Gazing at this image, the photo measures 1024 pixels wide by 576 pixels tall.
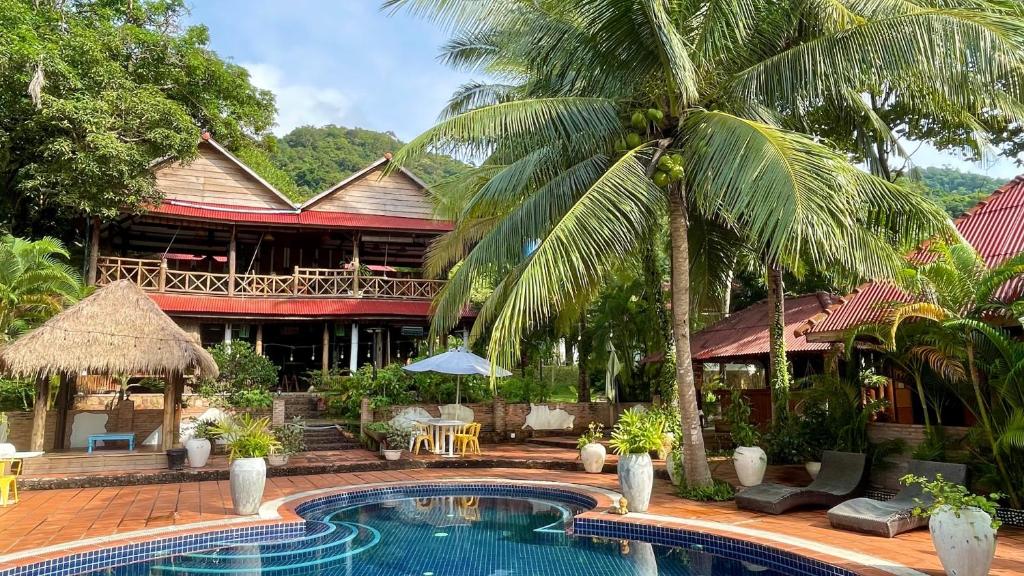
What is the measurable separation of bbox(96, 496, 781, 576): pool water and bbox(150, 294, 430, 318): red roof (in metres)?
9.92

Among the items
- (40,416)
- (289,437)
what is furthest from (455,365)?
(40,416)

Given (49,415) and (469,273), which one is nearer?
(469,273)

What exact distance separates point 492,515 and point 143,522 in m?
3.92

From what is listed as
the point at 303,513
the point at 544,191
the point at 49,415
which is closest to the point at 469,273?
the point at 544,191

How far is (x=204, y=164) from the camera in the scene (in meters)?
19.0

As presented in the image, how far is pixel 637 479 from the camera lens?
7.45 m

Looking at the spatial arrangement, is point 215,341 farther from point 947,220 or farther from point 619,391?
point 947,220

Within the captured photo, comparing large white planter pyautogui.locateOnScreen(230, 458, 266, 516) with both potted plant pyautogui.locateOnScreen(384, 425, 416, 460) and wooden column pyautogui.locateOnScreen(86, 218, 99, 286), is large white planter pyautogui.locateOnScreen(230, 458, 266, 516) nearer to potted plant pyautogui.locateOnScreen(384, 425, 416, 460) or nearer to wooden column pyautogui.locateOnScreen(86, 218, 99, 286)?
potted plant pyautogui.locateOnScreen(384, 425, 416, 460)

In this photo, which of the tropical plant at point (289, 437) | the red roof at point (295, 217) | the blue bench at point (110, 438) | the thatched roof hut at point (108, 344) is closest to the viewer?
the thatched roof hut at point (108, 344)

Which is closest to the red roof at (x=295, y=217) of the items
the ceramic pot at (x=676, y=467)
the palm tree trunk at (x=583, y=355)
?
the palm tree trunk at (x=583, y=355)

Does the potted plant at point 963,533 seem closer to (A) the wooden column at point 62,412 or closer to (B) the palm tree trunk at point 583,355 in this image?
(B) the palm tree trunk at point 583,355

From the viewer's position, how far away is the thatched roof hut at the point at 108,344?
9836 mm

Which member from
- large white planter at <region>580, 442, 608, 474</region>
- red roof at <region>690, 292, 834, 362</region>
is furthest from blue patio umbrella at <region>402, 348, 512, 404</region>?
red roof at <region>690, 292, 834, 362</region>

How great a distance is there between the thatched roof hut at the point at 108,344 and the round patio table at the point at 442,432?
3.93 meters
